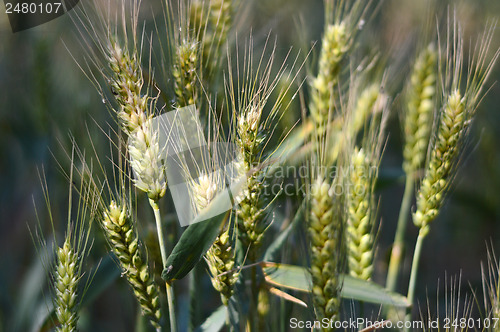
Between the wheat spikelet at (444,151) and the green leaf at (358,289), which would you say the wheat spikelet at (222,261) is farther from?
the wheat spikelet at (444,151)

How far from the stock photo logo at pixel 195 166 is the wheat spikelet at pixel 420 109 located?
481mm

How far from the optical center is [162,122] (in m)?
0.72

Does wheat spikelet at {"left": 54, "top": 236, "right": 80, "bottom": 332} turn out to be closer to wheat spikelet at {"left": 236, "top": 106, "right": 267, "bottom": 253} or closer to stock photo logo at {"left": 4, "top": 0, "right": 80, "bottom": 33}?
wheat spikelet at {"left": 236, "top": 106, "right": 267, "bottom": 253}

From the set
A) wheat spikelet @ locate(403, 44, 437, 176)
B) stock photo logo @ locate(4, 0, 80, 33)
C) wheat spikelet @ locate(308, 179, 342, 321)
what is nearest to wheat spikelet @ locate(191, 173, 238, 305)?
wheat spikelet @ locate(308, 179, 342, 321)

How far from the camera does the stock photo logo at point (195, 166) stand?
663mm

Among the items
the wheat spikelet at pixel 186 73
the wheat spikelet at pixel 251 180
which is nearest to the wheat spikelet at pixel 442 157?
the wheat spikelet at pixel 251 180

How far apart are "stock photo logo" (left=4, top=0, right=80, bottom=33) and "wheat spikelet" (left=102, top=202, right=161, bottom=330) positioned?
859mm

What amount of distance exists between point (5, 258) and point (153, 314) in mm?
932

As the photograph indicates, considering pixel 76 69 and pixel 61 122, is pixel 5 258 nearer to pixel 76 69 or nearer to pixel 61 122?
pixel 61 122

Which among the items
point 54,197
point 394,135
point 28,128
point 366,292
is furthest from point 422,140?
point 28,128

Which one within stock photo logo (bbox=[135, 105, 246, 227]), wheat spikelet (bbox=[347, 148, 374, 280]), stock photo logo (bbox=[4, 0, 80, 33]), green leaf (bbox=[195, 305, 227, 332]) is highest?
stock photo logo (bbox=[4, 0, 80, 33])

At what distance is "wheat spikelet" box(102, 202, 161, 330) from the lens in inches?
26.0

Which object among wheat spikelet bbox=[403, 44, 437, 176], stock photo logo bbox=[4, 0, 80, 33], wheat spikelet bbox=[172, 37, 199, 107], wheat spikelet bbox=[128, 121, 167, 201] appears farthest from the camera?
stock photo logo bbox=[4, 0, 80, 33]

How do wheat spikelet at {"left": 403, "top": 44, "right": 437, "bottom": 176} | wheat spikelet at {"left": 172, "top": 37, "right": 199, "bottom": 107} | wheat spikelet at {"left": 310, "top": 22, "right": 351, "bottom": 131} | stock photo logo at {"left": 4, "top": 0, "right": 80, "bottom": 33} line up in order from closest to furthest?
wheat spikelet at {"left": 172, "top": 37, "right": 199, "bottom": 107} → wheat spikelet at {"left": 310, "top": 22, "right": 351, "bottom": 131} → wheat spikelet at {"left": 403, "top": 44, "right": 437, "bottom": 176} → stock photo logo at {"left": 4, "top": 0, "right": 80, "bottom": 33}
